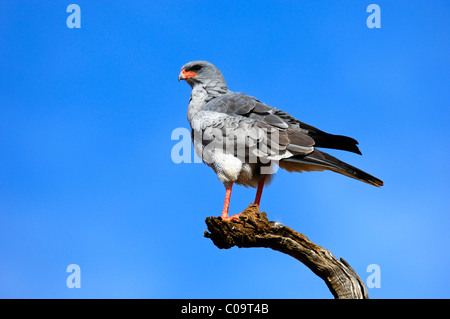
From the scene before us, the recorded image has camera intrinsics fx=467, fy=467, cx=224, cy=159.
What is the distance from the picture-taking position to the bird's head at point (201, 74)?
9.10 meters

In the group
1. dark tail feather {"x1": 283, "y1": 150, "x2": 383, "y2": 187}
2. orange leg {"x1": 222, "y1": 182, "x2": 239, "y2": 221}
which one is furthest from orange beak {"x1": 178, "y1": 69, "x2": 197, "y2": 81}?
dark tail feather {"x1": 283, "y1": 150, "x2": 383, "y2": 187}

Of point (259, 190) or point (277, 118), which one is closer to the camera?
point (277, 118)

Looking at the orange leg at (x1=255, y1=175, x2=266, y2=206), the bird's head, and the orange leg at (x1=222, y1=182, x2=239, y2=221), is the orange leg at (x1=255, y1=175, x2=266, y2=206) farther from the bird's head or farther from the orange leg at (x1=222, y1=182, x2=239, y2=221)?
the bird's head

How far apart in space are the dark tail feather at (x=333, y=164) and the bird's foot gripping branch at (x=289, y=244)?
1123 millimetres

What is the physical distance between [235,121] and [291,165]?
1214 millimetres

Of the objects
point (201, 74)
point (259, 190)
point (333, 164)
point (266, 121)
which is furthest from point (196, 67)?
point (333, 164)

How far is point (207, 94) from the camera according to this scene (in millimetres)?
8969

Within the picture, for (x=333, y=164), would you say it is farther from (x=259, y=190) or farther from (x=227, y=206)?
(x=227, y=206)

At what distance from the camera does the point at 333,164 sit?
23.6ft

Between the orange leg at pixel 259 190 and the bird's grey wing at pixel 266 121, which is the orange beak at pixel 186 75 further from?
the orange leg at pixel 259 190

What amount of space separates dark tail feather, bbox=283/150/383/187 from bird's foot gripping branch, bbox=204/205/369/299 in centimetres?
112

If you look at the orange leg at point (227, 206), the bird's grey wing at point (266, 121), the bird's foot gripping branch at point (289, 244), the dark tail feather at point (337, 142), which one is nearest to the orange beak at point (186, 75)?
the bird's grey wing at point (266, 121)

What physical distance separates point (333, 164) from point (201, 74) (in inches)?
133
